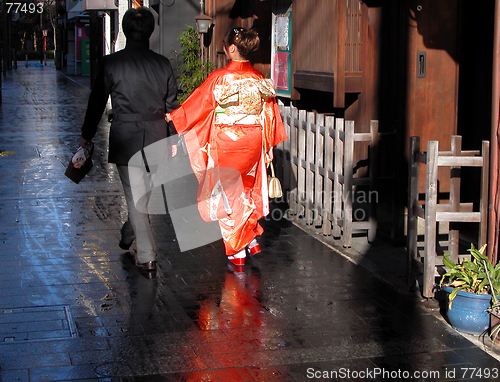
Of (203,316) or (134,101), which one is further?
(134,101)

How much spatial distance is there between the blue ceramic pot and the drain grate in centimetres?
243

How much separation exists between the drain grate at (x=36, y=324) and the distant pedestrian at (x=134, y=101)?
105cm

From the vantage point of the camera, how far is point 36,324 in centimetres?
435

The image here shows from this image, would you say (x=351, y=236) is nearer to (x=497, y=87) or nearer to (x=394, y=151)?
(x=394, y=151)

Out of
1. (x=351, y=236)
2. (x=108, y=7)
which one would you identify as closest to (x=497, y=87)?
(x=351, y=236)

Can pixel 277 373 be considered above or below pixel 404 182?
below

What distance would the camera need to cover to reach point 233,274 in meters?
5.55

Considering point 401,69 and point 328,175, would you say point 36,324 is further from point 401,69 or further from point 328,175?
point 401,69

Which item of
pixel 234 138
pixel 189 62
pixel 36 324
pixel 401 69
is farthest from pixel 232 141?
pixel 189 62

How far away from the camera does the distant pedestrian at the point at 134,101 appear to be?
212 inches

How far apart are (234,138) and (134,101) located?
3.03 feet

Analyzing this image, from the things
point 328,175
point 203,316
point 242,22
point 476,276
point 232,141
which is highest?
point 242,22

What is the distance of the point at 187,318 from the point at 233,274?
107 centimetres

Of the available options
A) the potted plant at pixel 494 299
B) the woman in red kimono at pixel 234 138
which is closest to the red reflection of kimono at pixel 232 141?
the woman in red kimono at pixel 234 138
